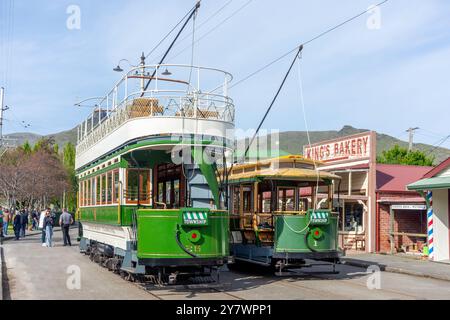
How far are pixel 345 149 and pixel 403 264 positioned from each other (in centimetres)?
733

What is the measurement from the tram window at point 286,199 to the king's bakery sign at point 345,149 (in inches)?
260

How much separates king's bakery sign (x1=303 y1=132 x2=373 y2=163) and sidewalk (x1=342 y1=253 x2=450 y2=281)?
4.33 meters

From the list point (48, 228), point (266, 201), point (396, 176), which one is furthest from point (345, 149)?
point (48, 228)

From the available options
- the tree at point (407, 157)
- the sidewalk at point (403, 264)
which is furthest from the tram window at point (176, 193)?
the tree at point (407, 157)

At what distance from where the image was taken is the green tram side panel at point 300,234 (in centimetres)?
1481

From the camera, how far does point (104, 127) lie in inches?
656

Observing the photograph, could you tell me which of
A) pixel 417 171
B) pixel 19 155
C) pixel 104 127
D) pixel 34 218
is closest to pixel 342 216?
pixel 417 171

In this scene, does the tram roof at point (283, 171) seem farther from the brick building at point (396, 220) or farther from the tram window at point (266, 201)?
the brick building at point (396, 220)

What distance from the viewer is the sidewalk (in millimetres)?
17234

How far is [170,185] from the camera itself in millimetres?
14680
